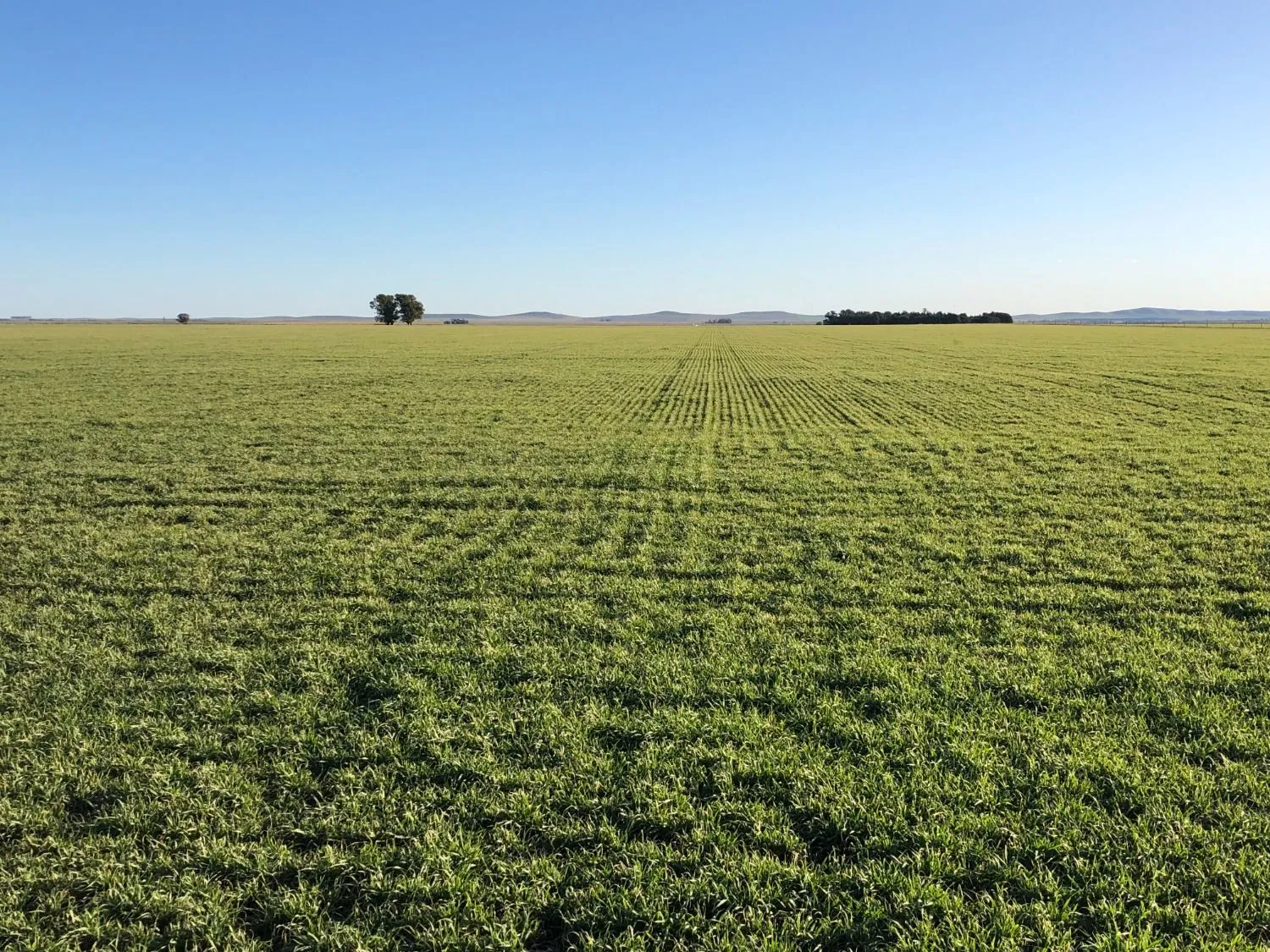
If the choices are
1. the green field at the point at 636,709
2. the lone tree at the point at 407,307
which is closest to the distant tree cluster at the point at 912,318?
the lone tree at the point at 407,307

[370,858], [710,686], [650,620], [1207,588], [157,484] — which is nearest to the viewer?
[370,858]

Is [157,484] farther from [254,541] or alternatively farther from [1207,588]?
[1207,588]

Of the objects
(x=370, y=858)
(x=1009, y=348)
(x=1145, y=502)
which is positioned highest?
(x=1009, y=348)

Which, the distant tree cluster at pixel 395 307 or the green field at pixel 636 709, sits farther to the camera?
the distant tree cluster at pixel 395 307

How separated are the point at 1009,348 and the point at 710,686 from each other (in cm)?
6303

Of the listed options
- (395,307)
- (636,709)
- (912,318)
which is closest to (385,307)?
(395,307)

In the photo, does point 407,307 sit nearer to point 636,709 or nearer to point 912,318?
point 912,318

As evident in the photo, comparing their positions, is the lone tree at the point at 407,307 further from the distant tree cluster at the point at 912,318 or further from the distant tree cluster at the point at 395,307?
the distant tree cluster at the point at 912,318

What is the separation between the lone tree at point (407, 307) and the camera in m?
148

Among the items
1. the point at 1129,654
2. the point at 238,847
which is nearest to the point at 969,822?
the point at 1129,654

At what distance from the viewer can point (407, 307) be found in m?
150

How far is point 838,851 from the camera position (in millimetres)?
4152

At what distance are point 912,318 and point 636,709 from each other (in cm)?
15744

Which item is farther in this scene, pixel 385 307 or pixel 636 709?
pixel 385 307
